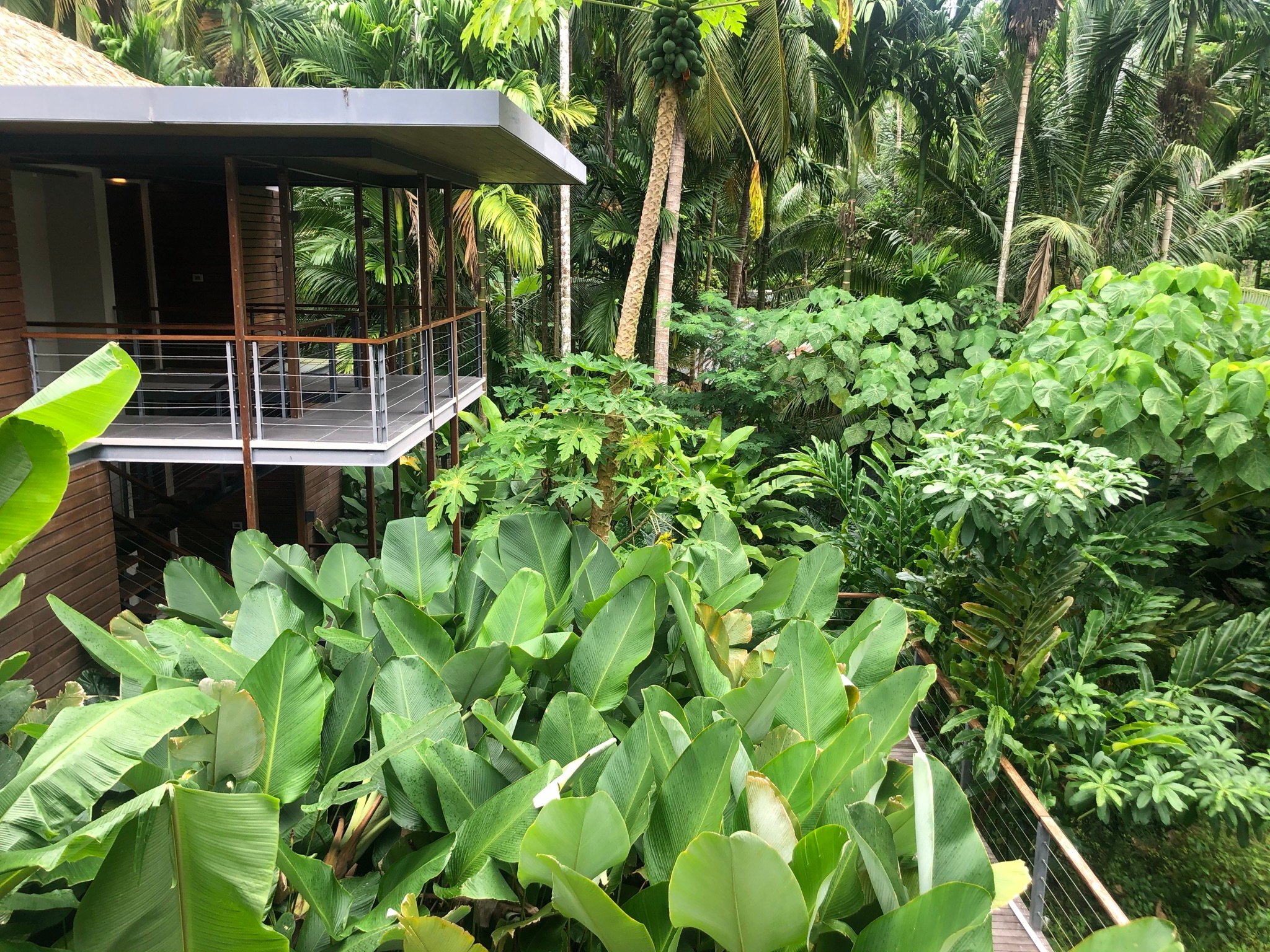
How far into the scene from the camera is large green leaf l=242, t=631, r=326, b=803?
281cm

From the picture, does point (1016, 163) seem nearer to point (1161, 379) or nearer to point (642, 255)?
point (642, 255)

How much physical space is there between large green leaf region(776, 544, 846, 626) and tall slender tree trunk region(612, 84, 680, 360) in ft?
13.0

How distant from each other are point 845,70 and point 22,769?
592 inches

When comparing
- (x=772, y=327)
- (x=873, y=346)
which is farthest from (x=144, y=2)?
(x=873, y=346)

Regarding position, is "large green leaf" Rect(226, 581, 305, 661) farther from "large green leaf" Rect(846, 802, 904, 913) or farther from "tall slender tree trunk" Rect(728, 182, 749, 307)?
→ "tall slender tree trunk" Rect(728, 182, 749, 307)

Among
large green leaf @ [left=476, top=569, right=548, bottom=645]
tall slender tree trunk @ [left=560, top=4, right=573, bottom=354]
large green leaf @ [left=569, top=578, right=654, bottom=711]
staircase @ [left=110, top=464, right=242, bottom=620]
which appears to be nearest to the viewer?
large green leaf @ [left=569, top=578, right=654, bottom=711]

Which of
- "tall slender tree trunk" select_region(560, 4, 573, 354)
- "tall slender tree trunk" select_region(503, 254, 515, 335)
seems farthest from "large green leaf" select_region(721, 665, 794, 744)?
"tall slender tree trunk" select_region(503, 254, 515, 335)

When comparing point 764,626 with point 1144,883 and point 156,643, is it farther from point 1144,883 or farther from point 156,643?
point 1144,883

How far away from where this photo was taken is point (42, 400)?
217 cm

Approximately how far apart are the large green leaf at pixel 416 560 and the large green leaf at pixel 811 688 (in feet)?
5.98

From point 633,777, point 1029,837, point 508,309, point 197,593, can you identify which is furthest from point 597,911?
point 508,309

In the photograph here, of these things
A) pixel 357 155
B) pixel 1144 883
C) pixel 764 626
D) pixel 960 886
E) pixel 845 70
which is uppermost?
pixel 845 70

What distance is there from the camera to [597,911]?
7.28 feet

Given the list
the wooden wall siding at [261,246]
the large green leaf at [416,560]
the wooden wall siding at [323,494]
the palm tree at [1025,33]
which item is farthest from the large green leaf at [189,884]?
the palm tree at [1025,33]
